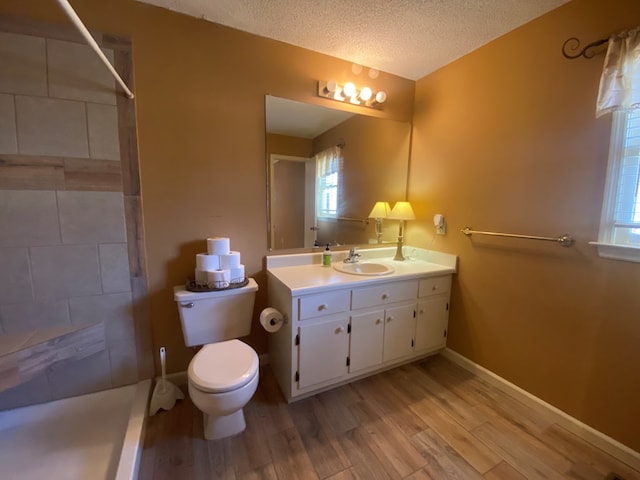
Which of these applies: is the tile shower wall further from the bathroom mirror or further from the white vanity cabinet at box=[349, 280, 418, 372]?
the white vanity cabinet at box=[349, 280, 418, 372]

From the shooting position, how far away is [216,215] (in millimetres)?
1861

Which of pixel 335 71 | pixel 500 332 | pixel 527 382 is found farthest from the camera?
pixel 335 71

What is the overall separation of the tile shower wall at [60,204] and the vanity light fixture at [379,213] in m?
1.85

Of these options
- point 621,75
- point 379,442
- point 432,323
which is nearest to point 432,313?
point 432,323

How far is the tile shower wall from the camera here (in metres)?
1.40

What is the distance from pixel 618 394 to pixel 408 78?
255 centimetres

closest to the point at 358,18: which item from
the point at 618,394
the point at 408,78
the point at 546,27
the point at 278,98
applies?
the point at 278,98

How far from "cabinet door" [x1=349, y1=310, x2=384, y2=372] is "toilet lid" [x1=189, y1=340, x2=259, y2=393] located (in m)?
0.69

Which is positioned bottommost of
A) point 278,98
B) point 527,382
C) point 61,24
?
point 527,382

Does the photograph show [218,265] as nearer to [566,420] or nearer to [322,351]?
[322,351]

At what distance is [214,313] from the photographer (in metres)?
1.71

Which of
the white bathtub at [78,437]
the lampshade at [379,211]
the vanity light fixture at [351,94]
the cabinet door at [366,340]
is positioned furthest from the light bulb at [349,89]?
the white bathtub at [78,437]

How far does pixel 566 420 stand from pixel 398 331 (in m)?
1.03

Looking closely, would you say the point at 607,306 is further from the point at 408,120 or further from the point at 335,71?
the point at 335,71
